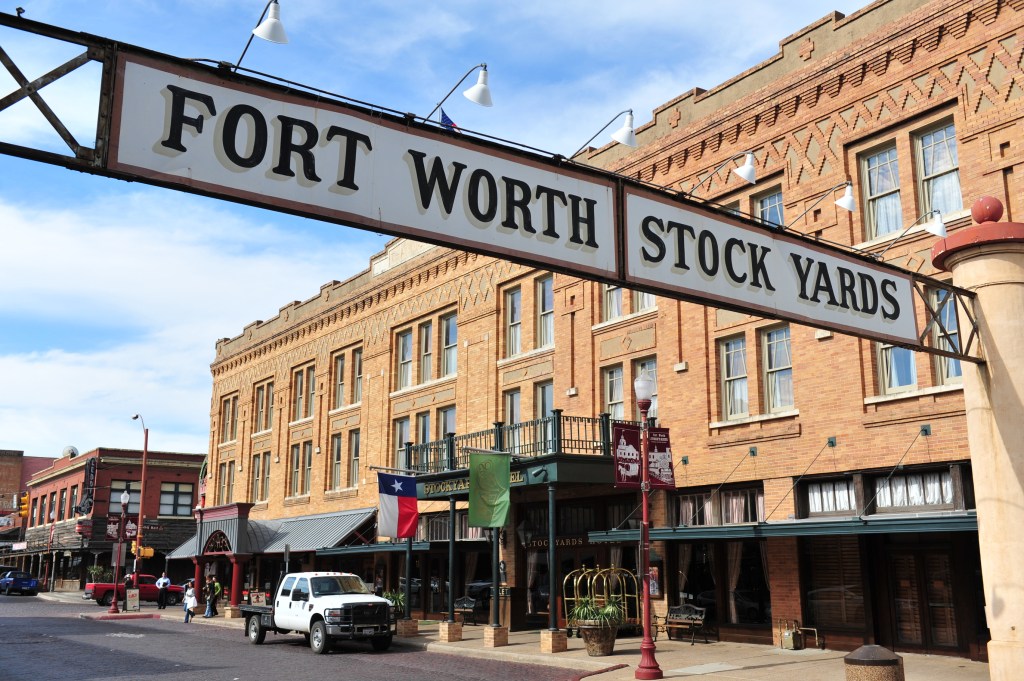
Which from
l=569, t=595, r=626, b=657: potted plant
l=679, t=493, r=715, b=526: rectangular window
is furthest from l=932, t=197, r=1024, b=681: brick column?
l=679, t=493, r=715, b=526: rectangular window

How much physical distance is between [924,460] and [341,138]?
15.1 meters

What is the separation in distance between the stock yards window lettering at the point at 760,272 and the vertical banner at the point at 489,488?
1268cm

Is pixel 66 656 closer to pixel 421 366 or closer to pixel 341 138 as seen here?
pixel 421 366

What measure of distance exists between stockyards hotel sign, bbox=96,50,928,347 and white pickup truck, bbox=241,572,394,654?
1578 centimetres

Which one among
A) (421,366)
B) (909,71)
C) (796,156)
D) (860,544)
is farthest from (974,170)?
(421,366)

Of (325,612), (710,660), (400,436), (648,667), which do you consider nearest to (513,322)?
(400,436)

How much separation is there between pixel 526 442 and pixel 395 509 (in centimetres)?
468

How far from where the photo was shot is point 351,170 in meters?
6.40

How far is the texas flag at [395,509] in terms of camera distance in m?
24.6

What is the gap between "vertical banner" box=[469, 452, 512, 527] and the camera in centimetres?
2161

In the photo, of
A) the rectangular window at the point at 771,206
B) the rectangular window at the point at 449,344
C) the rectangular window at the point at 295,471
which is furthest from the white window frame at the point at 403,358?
the rectangular window at the point at 771,206

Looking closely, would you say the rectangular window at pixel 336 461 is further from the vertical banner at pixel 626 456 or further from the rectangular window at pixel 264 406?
the vertical banner at pixel 626 456

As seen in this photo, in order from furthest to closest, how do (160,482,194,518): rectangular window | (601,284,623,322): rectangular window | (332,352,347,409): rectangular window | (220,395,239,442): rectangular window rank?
(160,482,194,518): rectangular window
(220,395,239,442): rectangular window
(332,352,347,409): rectangular window
(601,284,623,322): rectangular window

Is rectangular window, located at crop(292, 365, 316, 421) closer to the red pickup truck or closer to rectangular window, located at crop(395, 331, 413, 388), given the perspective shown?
rectangular window, located at crop(395, 331, 413, 388)
